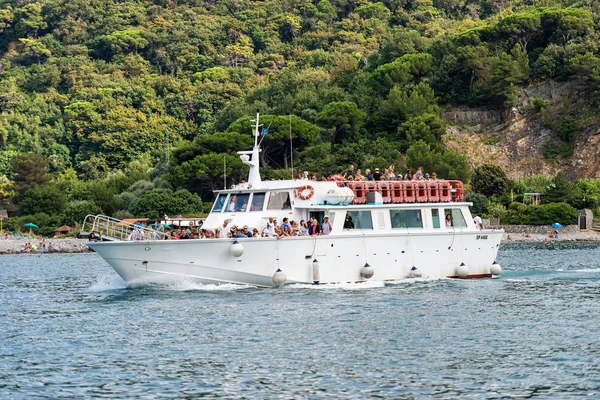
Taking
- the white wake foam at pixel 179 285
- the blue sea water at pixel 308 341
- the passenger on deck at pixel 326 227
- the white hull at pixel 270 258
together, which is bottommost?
the blue sea water at pixel 308 341

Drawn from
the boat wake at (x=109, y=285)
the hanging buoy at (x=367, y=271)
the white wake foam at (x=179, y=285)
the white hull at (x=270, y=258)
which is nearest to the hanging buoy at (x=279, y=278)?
the white hull at (x=270, y=258)

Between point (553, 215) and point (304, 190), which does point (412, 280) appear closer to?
point (304, 190)

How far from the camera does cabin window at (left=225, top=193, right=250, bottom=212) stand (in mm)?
38469

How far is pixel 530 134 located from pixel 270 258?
65.4 m

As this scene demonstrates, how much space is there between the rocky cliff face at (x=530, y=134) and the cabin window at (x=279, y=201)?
5896cm

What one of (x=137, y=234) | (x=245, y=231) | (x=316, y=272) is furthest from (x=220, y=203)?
(x=316, y=272)

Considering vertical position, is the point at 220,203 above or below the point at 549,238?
above

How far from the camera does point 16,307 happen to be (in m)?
37.9

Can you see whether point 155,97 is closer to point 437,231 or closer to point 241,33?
point 241,33

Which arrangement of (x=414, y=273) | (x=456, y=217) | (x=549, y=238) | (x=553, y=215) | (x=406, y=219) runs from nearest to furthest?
(x=414, y=273)
(x=406, y=219)
(x=456, y=217)
(x=549, y=238)
(x=553, y=215)

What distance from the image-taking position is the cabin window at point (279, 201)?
3806cm

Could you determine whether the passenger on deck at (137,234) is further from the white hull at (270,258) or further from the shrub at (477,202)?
the shrub at (477,202)

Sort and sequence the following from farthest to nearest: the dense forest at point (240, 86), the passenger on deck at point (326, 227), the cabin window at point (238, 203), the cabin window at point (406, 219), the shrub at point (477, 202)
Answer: the dense forest at point (240, 86), the shrub at point (477, 202), the cabin window at point (406, 219), the cabin window at point (238, 203), the passenger on deck at point (326, 227)

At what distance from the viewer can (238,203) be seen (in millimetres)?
38625
